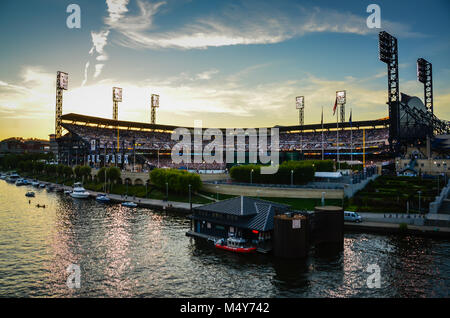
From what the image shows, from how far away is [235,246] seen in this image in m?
46.8

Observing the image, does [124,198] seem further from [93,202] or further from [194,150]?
[194,150]

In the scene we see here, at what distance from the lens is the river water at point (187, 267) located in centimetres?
3422

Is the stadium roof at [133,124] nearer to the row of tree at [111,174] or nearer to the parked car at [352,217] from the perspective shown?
the row of tree at [111,174]

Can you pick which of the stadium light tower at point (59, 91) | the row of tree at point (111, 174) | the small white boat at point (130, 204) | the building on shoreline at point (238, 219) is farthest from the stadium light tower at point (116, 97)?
the building on shoreline at point (238, 219)

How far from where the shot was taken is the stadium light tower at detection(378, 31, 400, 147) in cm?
11375

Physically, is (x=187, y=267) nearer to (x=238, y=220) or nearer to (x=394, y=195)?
(x=238, y=220)

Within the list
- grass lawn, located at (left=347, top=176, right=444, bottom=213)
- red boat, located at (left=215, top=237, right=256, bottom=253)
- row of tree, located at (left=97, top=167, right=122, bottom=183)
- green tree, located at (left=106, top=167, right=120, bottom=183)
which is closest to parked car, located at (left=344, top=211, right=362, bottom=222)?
grass lawn, located at (left=347, top=176, right=444, bottom=213)

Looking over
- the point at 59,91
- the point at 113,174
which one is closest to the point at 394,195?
the point at 113,174

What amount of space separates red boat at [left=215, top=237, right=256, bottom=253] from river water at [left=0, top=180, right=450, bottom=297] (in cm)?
119

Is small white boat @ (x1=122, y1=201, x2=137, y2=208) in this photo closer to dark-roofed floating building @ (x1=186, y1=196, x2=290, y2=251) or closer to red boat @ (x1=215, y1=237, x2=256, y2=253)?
dark-roofed floating building @ (x1=186, y1=196, x2=290, y2=251)

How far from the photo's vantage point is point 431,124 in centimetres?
12875
